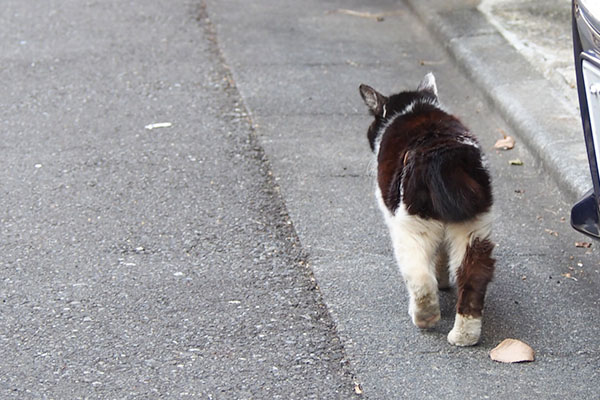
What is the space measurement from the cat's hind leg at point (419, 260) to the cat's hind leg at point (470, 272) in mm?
85

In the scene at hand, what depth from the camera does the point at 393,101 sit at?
4258 millimetres

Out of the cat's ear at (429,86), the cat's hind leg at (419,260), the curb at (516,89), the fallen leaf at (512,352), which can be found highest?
the cat's ear at (429,86)

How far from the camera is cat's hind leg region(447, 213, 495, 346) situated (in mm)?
3605

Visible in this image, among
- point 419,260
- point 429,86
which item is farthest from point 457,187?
point 429,86

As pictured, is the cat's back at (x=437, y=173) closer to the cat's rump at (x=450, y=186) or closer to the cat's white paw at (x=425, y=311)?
the cat's rump at (x=450, y=186)

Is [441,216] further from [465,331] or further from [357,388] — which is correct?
[357,388]

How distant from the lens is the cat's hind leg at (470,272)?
11.8ft

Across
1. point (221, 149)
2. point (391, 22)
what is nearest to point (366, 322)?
point (221, 149)

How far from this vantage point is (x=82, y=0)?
28.9ft

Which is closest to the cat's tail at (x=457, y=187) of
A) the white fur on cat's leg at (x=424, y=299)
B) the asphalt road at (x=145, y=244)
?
the white fur on cat's leg at (x=424, y=299)

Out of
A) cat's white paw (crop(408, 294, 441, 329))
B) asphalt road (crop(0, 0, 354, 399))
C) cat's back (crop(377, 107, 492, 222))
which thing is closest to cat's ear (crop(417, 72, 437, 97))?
cat's back (crop(377, 107, 492, 222))

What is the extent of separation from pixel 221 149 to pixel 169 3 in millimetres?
3586

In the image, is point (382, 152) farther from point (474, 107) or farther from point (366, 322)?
point (474, 107)

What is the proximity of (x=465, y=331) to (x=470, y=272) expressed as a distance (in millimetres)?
245
